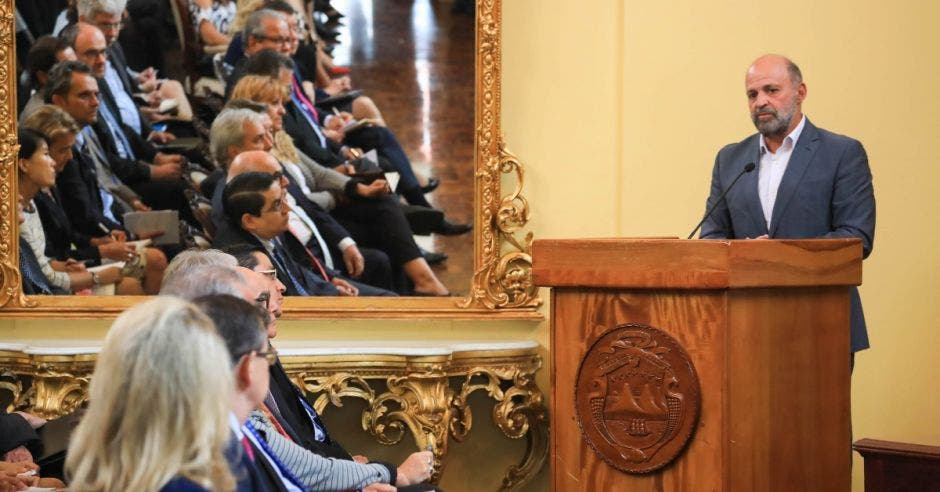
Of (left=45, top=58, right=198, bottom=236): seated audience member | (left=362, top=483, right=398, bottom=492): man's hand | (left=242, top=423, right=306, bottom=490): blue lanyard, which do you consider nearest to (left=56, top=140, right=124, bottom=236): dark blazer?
(left=45, top=58, right=198, bottom=236): seated audience member

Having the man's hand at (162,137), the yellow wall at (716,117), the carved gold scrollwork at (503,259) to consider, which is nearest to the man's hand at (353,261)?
the carved gold scrollwork at (503,259)

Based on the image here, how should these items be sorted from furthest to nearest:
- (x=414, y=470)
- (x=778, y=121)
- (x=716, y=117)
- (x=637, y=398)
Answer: (x=716, y=117), (x=778, y=121), (x=414, y=470), (x=637, y=398)

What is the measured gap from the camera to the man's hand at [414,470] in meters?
4.17

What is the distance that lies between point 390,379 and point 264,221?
0.97 m

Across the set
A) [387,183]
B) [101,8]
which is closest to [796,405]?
[387,183]

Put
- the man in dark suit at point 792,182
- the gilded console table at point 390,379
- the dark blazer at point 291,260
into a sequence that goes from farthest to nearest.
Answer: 1. the dark blazer at point 291,260
2. the gilded console table at point 390,379
3. the man in dark suit at point 792,182

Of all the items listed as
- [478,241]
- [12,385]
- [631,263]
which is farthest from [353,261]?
[631,263]

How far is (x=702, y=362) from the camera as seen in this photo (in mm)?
3297

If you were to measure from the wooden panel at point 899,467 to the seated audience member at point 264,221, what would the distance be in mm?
2654

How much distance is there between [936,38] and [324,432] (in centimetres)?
322

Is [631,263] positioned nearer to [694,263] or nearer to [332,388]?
[694,263]

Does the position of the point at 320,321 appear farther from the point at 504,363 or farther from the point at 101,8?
the point at 101,8

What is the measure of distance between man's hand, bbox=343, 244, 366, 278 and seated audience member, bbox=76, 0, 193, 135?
927 millimetres

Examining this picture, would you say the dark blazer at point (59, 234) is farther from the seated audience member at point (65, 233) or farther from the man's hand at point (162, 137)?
the man's hand at point (162, 137)
